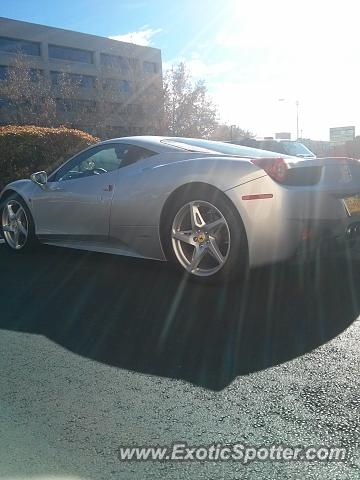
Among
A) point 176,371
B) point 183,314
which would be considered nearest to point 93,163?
point 183,314

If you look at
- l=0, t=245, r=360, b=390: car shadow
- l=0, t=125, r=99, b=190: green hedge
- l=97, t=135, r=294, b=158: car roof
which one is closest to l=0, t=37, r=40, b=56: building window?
l=0, t=125, r=99, b=190: green hedge

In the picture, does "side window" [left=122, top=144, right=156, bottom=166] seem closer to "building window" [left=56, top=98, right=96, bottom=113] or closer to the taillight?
the taillight

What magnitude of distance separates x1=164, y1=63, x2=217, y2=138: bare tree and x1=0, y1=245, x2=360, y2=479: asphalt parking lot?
82.3 ft

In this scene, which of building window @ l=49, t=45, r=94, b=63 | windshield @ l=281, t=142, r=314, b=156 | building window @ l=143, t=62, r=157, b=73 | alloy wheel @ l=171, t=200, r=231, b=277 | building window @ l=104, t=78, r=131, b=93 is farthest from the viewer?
building window @ l=143, t=62, r=157, b=73

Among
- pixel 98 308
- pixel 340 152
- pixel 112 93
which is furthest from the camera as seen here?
pixel 112 93

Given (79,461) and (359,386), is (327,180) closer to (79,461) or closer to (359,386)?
(359,386)

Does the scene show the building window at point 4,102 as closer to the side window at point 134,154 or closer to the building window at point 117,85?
the building window at point 117,85

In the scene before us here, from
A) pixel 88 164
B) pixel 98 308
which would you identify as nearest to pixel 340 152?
pixel 88 164

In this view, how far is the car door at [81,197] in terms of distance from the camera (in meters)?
4.92

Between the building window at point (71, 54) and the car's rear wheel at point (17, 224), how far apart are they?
1914 inches

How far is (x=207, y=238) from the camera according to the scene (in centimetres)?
405

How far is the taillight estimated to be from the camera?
12.6 ft

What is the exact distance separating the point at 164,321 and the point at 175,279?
1.03 m

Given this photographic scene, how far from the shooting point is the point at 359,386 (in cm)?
246
